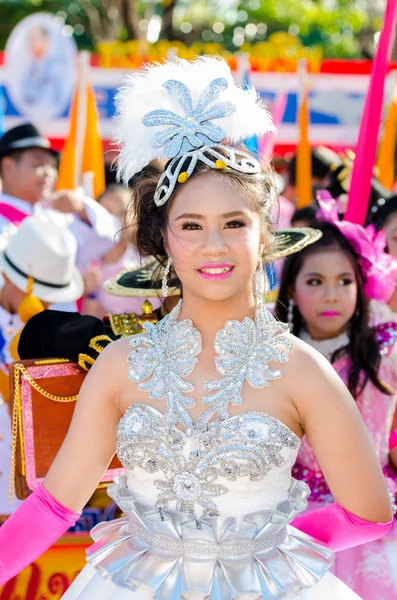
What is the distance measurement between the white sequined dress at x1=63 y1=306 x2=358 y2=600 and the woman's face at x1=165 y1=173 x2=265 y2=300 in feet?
0.40

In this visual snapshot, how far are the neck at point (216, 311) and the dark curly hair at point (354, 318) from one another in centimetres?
86

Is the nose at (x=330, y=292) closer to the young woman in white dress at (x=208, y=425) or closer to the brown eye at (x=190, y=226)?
the young woman in white dress at (x=208, y=425)

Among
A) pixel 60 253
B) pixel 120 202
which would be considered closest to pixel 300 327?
pixel 60 253

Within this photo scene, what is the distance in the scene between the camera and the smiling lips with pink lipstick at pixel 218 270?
194 centimetres

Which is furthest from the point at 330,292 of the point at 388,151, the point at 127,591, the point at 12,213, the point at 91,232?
the point at 388,151

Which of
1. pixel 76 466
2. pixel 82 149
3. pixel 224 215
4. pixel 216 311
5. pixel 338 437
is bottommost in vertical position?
pixel 82 149

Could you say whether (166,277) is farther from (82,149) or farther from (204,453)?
(82,149)

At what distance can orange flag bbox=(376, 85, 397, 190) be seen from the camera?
6.30 metres

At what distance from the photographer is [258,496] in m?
1.94

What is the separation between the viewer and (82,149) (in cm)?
638

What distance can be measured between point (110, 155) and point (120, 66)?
4.73 feet

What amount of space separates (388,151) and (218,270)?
4.80m

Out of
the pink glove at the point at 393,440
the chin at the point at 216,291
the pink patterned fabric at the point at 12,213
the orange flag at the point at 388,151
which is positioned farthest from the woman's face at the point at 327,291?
the orange flag at the point at 388,151

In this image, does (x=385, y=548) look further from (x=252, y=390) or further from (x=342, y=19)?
(x=342, y=19)
